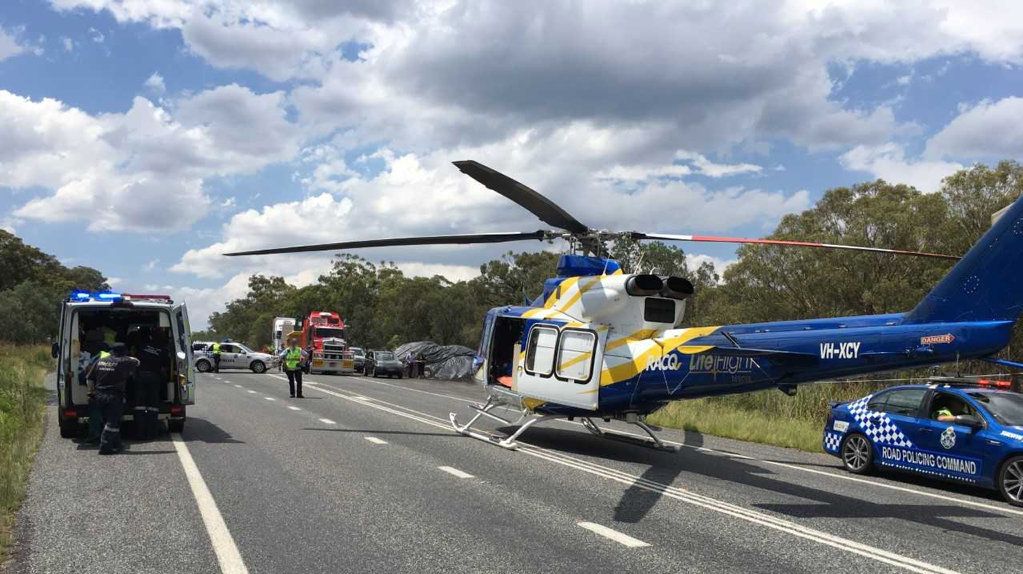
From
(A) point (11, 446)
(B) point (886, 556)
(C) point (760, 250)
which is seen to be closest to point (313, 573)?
(B) point (886, 556)

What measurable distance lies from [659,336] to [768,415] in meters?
9.21

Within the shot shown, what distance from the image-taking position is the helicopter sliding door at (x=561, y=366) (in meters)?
11.7

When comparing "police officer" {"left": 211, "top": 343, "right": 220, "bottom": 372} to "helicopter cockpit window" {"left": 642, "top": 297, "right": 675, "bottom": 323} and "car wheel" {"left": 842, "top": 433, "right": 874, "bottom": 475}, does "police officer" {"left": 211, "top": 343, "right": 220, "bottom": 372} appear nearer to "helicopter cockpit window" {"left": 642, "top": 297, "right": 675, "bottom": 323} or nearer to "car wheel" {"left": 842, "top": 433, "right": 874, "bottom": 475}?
"helicopter cockpit window" {"left": 642, "top": 297, "right": 675, "bottom": 323}

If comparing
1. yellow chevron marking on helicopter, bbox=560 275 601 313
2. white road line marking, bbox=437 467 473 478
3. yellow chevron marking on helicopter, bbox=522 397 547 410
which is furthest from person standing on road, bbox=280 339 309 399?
white road line marking, bbox=437 467 473 478

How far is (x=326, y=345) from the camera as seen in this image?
44.6m

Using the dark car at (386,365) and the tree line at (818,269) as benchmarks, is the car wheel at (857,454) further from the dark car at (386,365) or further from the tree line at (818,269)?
the dark car at (386,365)

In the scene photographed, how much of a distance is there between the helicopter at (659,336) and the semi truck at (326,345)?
104 feet

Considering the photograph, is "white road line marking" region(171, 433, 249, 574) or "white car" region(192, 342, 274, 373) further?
"white car" region(192, 342, 274, 373)

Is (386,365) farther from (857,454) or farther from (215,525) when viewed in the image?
(215,525)

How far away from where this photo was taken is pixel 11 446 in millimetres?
10492

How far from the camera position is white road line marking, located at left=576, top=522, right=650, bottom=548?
21.2ft

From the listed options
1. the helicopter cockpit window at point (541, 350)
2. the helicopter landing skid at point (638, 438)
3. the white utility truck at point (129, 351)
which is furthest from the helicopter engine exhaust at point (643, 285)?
the white utility truck at point (129, 351)

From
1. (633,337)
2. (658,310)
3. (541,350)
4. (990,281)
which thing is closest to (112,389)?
(541,350)

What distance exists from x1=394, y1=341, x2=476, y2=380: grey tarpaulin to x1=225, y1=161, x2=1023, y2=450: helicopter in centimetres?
3265
